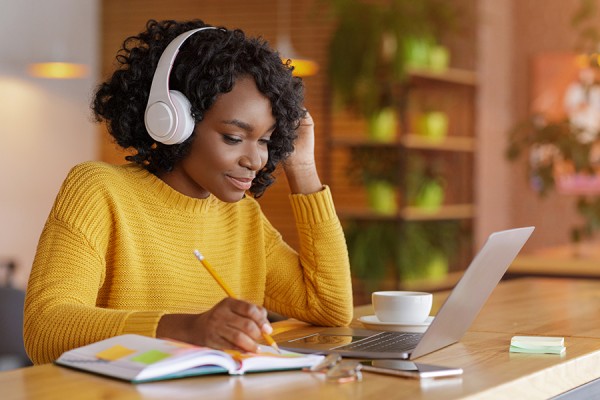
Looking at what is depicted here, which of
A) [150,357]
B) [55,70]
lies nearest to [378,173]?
[55,70]

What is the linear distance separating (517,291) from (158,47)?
1.25 metres

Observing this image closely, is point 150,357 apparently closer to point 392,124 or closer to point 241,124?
point 241,124

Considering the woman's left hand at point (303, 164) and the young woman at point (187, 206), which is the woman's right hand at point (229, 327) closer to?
the young woman at point (187, 206)

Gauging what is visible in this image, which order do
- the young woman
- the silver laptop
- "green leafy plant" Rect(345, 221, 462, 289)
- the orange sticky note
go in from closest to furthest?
the orange sticky note < the silver laptop < the young woman < "green leafy plant" Rect(345, 221, 462, 289)

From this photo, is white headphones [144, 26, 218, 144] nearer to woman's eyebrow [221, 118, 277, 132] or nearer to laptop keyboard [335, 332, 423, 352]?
woman's eyebrow [221, 118, 277, 132]

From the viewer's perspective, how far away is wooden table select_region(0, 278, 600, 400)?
1.20 m

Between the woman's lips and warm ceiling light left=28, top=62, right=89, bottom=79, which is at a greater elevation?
warm ceiling light left=28, top=62, right=89, bottom=79

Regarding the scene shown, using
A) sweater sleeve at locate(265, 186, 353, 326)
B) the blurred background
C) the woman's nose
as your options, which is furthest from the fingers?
the blurred background

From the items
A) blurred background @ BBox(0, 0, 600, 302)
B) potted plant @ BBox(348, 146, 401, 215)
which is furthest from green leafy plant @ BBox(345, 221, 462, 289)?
potted plant @ BBox(348, 146, 401, 215)

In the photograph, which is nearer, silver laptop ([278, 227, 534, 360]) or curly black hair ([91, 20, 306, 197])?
silver laptop ([278, 227, 534, 360])

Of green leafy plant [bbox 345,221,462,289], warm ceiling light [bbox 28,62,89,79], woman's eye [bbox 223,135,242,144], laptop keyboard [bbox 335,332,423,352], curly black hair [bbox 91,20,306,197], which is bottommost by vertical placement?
green leafy plant [bbox 345,221,462,289]

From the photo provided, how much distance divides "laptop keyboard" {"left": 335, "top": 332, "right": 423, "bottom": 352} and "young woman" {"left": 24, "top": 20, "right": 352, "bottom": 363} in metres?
0.22

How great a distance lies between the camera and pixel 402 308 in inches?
72.7

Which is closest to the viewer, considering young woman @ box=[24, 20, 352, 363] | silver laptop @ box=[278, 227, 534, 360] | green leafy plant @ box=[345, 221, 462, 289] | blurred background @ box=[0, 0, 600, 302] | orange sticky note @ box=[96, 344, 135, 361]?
orange sticky note @ box=[96, 344, 135, 361]
